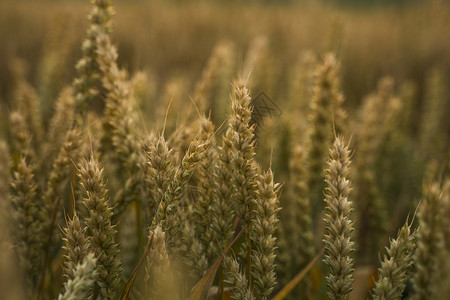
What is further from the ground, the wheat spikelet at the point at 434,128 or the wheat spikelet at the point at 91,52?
the wheat spikelet at the point at 91,52

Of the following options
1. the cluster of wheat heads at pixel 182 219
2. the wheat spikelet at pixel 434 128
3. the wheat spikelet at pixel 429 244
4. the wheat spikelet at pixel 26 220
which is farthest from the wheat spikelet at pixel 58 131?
the wheat spikelet at pixel 434 128

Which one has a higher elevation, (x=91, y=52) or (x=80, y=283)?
(x=91, y=52)

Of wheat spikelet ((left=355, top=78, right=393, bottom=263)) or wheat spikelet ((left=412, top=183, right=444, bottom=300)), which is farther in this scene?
wheat spikelet ((left=355, top=78, right=393, bottom=263))

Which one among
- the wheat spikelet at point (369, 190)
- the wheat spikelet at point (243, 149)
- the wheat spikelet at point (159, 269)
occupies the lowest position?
the wheat spikelet at point (369, 190)

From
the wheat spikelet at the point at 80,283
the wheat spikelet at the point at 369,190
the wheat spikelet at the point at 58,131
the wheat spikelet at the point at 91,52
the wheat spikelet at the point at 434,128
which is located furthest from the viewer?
the wheat spikelet at the point at 434,128

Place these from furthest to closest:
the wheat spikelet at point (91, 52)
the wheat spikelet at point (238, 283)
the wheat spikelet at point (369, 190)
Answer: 1. the wheat spikelet at point (369, 190)
2. the wheat spikelet at point (91, 52)
3. the wheat spikelet at point (238, 283)

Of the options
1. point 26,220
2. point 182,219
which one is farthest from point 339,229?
point 26,220

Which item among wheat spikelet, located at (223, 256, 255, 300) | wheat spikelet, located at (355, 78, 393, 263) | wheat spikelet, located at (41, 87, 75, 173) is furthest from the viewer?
wheat spikelet, located at (355, 78, 393, 263)

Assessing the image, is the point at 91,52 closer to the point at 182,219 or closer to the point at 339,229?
the point at 182,219

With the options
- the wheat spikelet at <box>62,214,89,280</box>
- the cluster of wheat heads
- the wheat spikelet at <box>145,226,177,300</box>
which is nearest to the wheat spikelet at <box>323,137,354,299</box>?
the cluster of wheat heads

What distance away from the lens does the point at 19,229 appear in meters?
0.70

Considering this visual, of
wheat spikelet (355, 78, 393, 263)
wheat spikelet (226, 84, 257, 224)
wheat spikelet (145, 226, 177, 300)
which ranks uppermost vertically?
wheat spikelet (226, 84, 257, 224)

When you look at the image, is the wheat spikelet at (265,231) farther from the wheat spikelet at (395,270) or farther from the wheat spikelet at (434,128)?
the wheat spikelet at (434,128)

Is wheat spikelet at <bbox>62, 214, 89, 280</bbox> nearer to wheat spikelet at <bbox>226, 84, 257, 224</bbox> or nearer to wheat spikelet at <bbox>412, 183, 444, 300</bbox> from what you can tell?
wheat spikelet at <bbox>226, 84, 257, 224</bbox>
